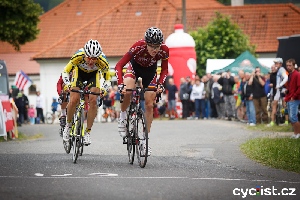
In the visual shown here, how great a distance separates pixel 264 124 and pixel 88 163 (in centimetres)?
1544

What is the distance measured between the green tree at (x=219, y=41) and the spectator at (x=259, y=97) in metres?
29.1

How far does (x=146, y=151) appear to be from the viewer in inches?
527

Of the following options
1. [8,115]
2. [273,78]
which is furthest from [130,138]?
[273,78]

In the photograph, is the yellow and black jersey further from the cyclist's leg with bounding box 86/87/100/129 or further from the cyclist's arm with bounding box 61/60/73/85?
the cyclist's leg with bounding box 86/87/100/129

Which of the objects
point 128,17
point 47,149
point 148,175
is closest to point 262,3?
point 128,17

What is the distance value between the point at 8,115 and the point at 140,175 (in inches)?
474

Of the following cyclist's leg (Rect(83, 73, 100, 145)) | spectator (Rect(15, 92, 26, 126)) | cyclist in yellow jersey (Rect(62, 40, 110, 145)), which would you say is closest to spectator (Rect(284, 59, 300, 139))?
cyclist in yellow jersey (Rect(62, 40, 110, 145))

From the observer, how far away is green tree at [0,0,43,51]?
4381cm

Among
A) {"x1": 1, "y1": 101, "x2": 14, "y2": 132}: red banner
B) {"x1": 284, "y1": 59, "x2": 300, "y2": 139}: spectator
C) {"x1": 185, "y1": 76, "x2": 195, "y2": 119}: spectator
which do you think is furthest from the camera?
{"x1": 185, "y1": 76, "x2": 195, "y2": 119}: spectator

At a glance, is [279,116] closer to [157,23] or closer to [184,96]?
[184,96]

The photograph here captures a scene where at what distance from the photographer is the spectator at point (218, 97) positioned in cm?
3672

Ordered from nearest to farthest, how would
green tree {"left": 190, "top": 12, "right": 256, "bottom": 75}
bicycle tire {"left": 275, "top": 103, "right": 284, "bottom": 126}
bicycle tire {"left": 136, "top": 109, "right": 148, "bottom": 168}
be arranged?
A: bicycle tire {"left": 136, "top": 109, "right": 148, "bottom": 168} < bicycle tire {"left": 275, "top": 103, "right": 284, "bottom": 126} < green tree {"left": 190, "top": 12, "right": 256, "bottom": 75}

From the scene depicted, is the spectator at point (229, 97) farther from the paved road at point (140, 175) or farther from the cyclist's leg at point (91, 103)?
the cyclist's leg at point (91, 103)

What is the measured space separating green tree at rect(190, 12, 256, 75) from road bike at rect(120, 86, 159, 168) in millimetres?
44672
